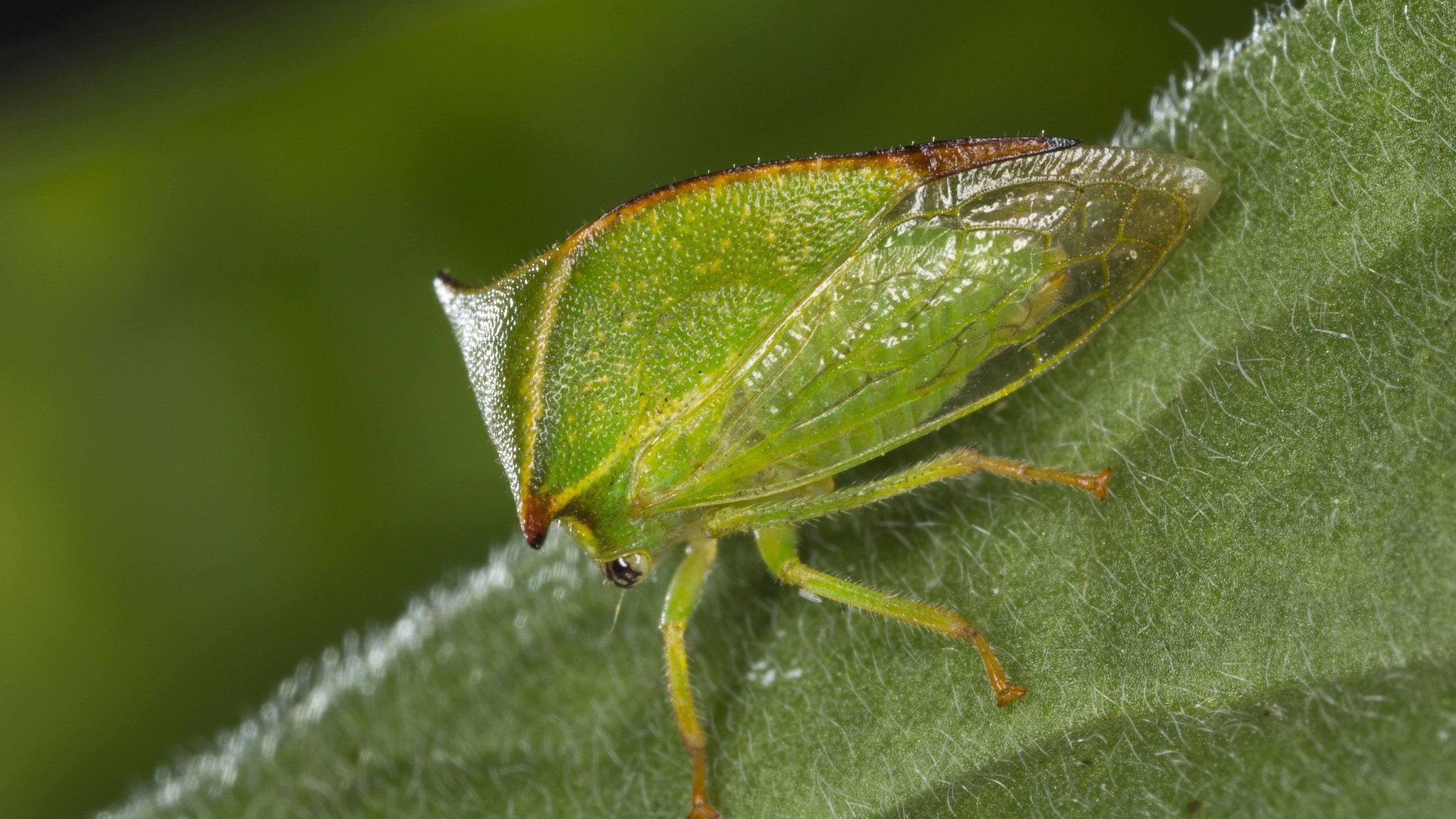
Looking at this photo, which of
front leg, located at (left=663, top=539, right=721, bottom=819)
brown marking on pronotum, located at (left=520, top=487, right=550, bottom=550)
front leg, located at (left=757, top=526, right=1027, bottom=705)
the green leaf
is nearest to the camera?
the green leaf

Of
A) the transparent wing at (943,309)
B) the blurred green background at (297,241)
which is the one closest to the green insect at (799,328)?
the transparent wing at (943,309)

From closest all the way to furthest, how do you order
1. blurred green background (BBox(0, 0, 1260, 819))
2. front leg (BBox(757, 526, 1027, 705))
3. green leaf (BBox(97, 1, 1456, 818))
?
1. green leaf (BBox(97, 1, 1456, 818))
2. front leg (BBox(757, 526, 1027, 705))
3. blurred green background (BBox(0, 0, 1260, 819))

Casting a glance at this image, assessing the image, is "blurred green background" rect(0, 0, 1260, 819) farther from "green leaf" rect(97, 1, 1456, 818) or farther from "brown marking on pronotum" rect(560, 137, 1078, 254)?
"brown marking on pronotum" rect(560, 137, 1078, 254)

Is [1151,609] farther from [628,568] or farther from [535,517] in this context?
[535,517]

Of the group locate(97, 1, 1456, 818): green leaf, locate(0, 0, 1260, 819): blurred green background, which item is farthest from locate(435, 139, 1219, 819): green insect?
locate(0, 0, 1260, 819): blurred green background

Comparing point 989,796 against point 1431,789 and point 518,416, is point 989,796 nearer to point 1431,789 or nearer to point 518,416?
point 1431,789

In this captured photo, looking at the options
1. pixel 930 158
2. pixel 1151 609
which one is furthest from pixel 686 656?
pixel 930 158

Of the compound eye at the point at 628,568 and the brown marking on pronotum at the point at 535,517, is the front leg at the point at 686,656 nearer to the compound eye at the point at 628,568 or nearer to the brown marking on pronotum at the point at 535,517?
the compound eye at the point at 628,568
